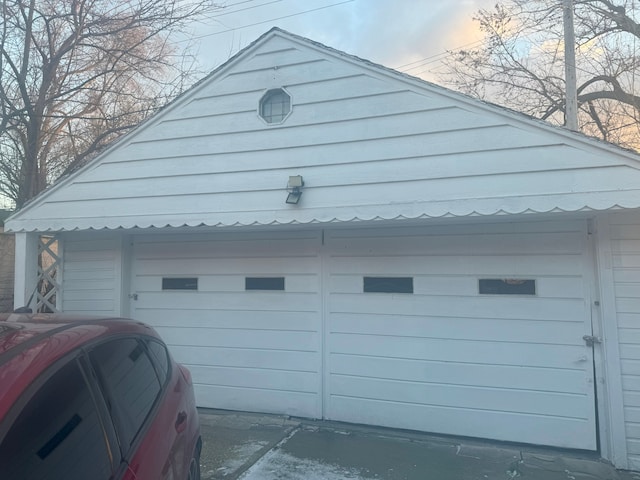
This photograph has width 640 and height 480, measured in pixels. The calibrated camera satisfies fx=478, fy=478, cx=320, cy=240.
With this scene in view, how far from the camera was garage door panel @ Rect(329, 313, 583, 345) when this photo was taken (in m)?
5.00

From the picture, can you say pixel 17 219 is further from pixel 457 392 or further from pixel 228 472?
pixel 457 392

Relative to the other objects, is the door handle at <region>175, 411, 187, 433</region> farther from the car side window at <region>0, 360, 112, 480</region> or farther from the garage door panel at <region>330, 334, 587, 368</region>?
the garage door panel at <region>330, 334, 587, 368</region>

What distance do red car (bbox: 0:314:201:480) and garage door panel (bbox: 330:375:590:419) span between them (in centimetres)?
307

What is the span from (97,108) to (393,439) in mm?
11325

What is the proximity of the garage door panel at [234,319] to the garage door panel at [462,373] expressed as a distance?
59 cm

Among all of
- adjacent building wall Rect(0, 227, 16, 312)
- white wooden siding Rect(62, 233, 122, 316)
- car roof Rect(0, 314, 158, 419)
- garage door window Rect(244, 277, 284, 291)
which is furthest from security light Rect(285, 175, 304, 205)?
adjacent building wall Rect(0, 227, 16, 312)

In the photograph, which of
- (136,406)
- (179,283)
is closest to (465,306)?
(179,283)

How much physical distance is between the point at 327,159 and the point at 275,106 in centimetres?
108

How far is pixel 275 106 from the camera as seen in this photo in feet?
19.1

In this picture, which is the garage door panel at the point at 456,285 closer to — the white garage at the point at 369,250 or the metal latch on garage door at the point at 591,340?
the white garage at the point at 369,250

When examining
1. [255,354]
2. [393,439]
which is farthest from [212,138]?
[393,439]

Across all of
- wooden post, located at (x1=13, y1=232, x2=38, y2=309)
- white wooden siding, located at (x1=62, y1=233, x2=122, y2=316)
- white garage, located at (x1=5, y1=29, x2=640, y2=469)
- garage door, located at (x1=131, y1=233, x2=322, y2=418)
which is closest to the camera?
white garage, located at (x1=5, y1=29, x2=640, y2=469)

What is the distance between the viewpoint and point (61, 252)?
280 inches

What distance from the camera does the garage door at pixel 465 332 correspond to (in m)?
4.95
